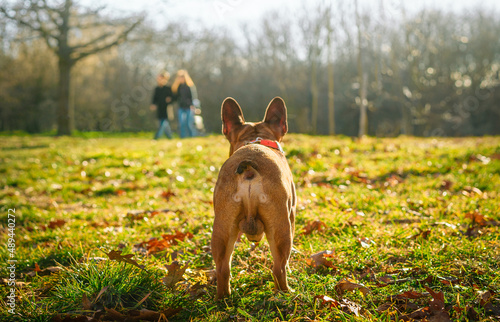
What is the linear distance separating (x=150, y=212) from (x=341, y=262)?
316cm

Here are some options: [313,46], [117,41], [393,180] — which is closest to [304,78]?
[313,46]

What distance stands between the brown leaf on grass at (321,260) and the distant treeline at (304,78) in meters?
25.8

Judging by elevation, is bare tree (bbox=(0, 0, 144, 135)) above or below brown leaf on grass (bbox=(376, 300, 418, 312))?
above

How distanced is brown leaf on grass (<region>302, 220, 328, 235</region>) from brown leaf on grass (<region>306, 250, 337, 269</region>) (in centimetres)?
67

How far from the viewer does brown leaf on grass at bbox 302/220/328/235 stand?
4152 millimetres

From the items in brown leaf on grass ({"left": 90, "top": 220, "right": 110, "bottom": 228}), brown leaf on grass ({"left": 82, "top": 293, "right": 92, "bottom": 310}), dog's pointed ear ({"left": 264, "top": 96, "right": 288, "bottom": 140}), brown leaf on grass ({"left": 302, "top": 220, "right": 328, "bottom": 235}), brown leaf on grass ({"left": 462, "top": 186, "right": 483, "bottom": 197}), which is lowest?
brown leaf on grass ({"left": 90, "top": 220, "right": 110, "bottom": 228})

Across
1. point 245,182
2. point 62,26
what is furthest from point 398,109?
point 245,182

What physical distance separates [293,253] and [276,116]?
1.32 m

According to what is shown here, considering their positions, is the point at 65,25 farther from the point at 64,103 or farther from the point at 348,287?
the point at 348,287

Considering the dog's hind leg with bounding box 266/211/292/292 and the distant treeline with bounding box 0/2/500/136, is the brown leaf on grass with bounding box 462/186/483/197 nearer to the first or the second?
the dog's hind leg with bounding box 266/211/292/292

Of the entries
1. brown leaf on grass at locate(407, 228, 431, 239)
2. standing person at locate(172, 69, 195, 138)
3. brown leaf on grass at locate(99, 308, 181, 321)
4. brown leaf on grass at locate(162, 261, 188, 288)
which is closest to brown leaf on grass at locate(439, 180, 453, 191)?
brown leaf on grass at locate(407, 228, 431, 239)

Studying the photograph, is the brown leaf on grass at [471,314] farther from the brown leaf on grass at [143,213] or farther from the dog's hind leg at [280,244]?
the brown leaf on grass at [143,213]

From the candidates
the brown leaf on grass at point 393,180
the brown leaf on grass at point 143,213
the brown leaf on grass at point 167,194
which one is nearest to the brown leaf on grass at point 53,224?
the brown leaf on grass at point 143,213

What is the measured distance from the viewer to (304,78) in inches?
1344
